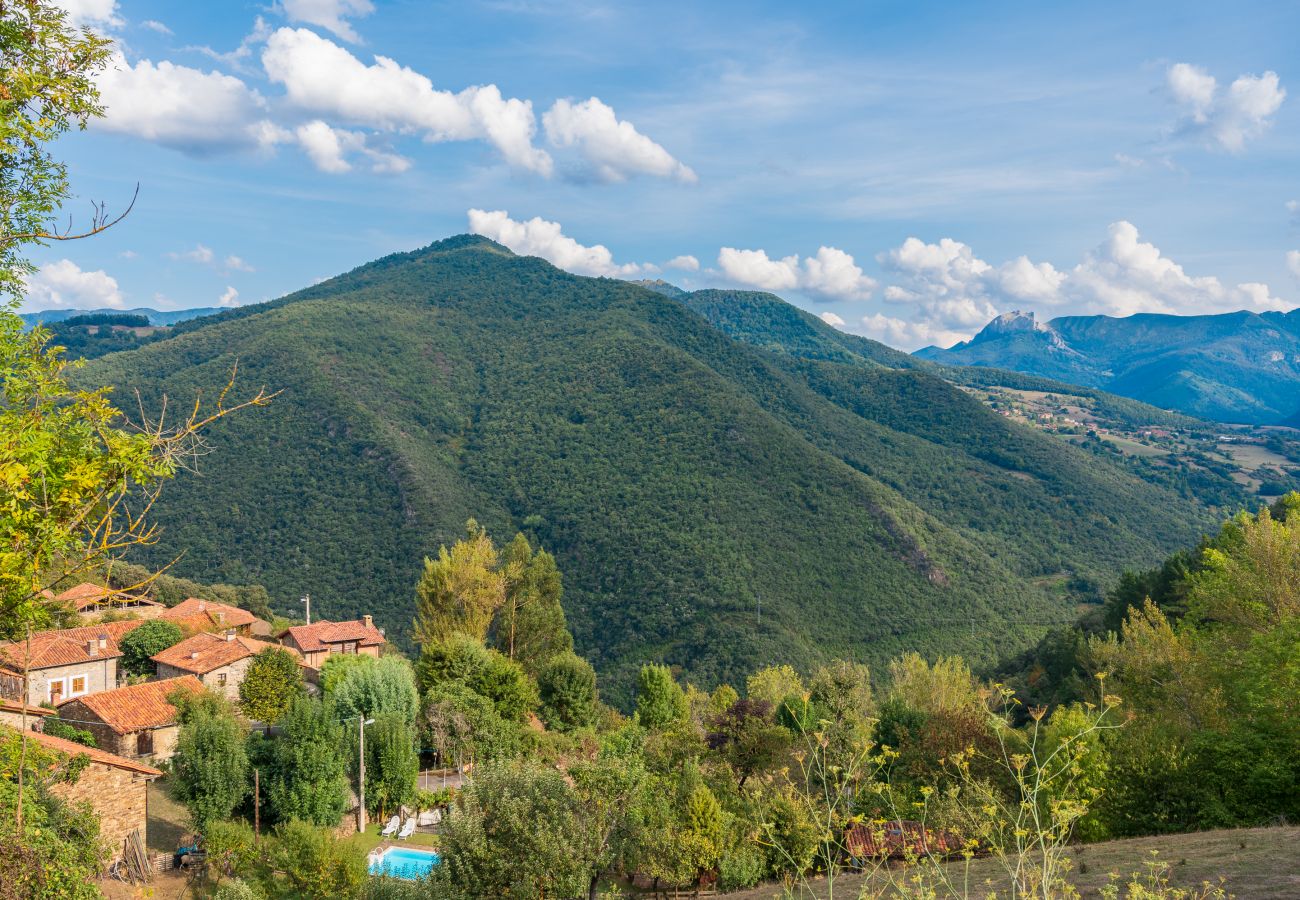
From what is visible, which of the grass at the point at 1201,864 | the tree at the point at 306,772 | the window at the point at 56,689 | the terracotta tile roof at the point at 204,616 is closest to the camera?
the grass at the point at 1201,864

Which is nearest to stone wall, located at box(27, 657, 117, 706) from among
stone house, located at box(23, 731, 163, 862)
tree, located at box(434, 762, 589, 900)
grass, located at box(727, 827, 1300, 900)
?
stone house, located at box(23, 731, 163, 862)

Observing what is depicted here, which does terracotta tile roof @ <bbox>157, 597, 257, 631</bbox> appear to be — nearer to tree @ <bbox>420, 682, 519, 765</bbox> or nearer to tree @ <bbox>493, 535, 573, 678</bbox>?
tree @ <bbox>493, 535, 573, 678</bbox>

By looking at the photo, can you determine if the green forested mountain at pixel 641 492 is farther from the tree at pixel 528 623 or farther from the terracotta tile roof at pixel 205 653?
the terracotta tile roof at pixel 205 653

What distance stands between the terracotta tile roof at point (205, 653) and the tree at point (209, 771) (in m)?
11.8

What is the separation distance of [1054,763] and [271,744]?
25434mm

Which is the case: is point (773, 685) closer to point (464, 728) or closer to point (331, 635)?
point (464, 728)

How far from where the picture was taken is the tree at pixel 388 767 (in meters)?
26.3

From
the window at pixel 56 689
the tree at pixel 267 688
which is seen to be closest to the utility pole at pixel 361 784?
the tree at pixel 267 688

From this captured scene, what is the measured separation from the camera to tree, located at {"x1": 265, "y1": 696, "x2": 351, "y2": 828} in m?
24.2

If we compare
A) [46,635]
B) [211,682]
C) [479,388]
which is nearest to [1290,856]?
[211,682]

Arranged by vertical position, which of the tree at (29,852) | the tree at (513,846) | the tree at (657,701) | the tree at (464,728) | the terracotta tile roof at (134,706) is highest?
the tree at (29,852)

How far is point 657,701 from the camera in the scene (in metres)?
38.3

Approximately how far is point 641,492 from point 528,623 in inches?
2366

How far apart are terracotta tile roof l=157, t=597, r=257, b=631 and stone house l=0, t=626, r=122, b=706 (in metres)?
6.42
